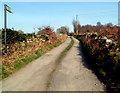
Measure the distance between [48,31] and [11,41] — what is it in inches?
539

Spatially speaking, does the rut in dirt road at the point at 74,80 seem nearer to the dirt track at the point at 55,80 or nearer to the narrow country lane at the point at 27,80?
the dirt track at the point at 55,80

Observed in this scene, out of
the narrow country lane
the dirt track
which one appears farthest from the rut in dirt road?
the narrow country lane

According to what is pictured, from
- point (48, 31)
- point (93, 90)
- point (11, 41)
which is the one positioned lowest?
point (93, 90)

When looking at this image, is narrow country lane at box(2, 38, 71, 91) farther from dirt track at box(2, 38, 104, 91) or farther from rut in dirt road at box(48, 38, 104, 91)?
rut in dirt road at box(48, 38, 104, 91)

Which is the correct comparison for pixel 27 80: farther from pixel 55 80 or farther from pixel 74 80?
pixel 74 80

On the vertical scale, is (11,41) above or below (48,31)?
below

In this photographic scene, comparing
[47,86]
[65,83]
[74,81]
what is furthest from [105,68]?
[47,86]

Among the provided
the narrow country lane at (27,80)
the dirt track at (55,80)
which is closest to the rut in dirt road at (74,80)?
the dirt track at (55,80)

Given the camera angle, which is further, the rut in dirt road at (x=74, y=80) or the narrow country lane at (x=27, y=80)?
the narrow country lane at (x=27, y=80)

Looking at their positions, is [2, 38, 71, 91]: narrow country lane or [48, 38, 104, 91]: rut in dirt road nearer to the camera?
[48, 38, 104, 91]: rut in dirt road

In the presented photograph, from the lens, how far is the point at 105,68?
8.34 meters

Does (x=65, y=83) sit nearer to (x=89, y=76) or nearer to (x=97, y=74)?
(x=89, y=76)

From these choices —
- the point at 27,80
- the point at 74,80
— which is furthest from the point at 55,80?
the point at 27,80

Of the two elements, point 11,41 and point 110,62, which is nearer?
point 110,62
